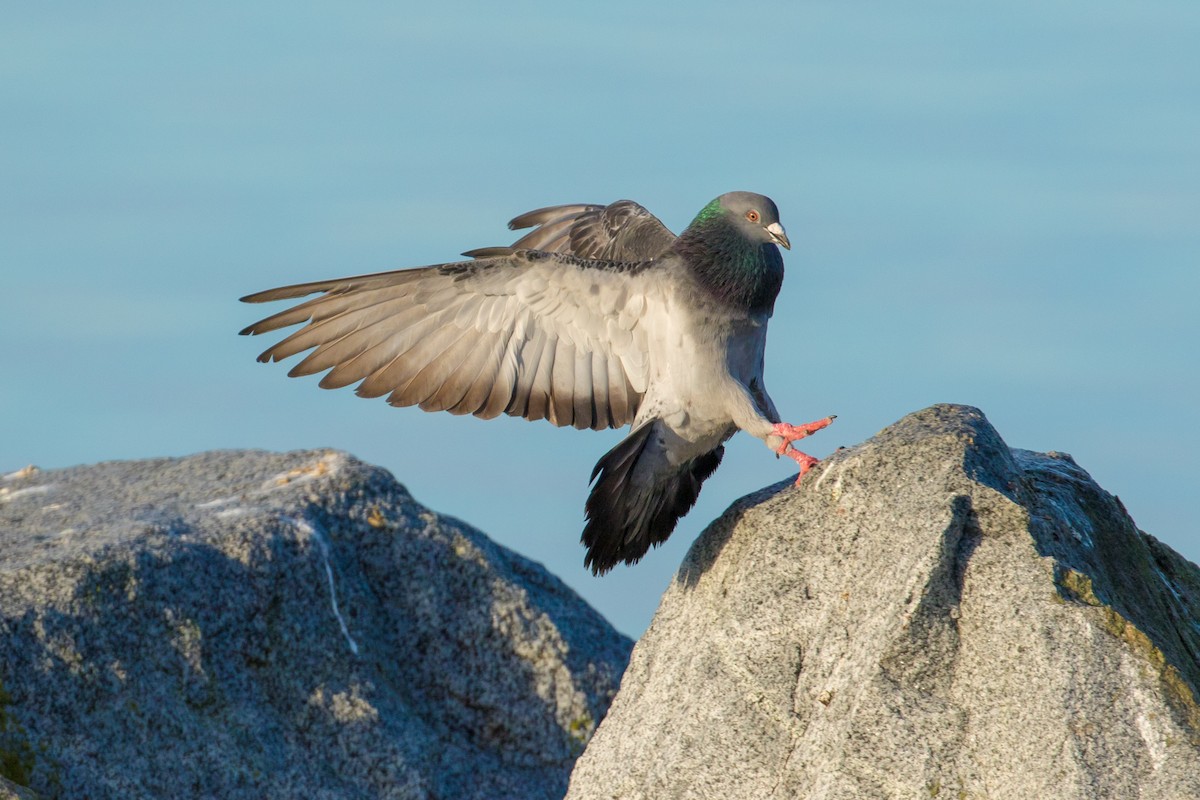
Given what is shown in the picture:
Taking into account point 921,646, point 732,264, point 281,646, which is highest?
point 732,264

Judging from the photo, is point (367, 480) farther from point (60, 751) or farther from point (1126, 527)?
point (1126, 527)

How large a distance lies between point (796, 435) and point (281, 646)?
3722mm

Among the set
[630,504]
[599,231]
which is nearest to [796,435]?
[630,504]

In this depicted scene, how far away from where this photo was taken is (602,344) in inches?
318

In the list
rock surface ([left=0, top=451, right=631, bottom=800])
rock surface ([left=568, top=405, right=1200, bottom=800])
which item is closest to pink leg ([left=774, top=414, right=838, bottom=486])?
rock surface ([left=568, top=405, right=1200, bottom=800])

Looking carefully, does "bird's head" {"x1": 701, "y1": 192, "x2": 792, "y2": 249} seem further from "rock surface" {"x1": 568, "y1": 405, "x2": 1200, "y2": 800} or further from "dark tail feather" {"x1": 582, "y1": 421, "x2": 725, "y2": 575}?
"rock surface" {"x1": 568, "y1": 405, "x2": 1200, "y2": 800}

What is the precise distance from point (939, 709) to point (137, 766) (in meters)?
4.71

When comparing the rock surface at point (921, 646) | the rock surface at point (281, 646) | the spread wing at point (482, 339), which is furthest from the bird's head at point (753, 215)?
the rock surface at point (281, 646)

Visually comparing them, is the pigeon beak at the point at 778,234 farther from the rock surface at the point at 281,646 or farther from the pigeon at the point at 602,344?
the rock surface at the point at 281,646

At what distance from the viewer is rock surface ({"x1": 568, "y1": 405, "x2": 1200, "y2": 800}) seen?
18.2ft

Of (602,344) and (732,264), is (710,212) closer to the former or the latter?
(732,264)

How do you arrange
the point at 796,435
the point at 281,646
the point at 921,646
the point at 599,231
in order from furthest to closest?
the point at 599,231
the point at 281,646
the point at 796,435
the point at 921,646

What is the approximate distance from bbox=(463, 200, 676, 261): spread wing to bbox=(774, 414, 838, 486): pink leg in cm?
172

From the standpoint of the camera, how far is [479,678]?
9.78 m
